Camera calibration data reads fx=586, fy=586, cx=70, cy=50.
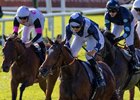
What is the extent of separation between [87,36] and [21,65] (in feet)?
6.51

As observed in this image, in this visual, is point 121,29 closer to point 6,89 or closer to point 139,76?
point 139,76

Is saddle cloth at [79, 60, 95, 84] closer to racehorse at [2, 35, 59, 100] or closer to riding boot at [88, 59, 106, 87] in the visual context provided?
riding boot at [88, 59, 106, 87]

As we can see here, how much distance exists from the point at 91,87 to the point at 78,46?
1180 millimetres

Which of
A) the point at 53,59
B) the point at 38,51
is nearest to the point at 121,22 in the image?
the point at 38,51

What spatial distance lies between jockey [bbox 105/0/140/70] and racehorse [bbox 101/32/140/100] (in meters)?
0.16

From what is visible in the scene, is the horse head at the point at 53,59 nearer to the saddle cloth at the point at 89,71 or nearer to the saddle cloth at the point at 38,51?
the saddle cloth at the point at 89,71

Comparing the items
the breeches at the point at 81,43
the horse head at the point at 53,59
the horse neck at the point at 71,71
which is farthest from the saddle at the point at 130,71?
the horse head at the point at 53,59

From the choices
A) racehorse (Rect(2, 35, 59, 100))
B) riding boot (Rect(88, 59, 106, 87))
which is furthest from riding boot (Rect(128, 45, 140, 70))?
riding boot (Rect(88, 59, 106, 87))

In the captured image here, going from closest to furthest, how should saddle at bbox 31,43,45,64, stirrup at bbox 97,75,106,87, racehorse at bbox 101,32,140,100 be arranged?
stirrup at bbox 97,75,106,87, racehorse at bbox 101,32,140,100, saddle at bbox 31,43,45,64

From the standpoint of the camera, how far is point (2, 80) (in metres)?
14.7

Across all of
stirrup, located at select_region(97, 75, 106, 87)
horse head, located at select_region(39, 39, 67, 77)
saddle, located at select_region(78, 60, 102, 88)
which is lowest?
stirrup, located at select_region(97, 75, 106, 87)

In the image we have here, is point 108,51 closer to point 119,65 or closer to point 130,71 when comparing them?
point 119,65

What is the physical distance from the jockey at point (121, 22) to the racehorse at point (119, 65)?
16 cm

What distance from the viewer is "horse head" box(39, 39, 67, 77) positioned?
24.1 ft
